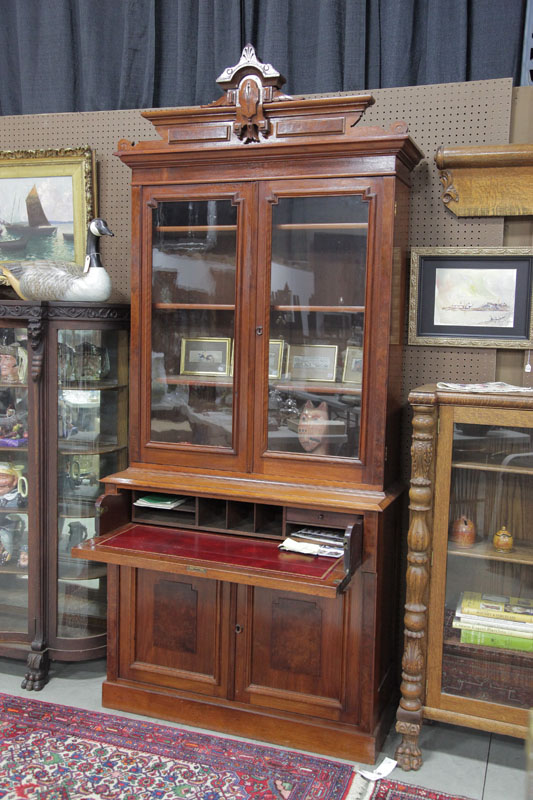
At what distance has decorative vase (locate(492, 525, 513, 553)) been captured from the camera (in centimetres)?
273

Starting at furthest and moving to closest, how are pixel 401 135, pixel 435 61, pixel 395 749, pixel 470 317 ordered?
pixel 435 61
pixel 470 317
pixel 395 749
pixel 401 135

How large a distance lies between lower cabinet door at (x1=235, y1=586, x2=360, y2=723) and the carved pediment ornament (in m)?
1.77

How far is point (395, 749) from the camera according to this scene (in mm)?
2854

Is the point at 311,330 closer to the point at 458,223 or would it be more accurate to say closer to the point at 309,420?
the point at 309,420

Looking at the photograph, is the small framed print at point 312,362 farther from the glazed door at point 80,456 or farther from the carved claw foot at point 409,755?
the carved claw foot at point 409,755

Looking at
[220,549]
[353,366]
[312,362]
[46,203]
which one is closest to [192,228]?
[312,362]

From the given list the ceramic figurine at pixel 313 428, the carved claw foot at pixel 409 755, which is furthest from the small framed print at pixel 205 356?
the carved claw foot at pixel 409 755

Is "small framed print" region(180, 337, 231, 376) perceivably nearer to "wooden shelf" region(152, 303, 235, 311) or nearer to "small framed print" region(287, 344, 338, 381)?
"wooden shelf" region(152, 303, 235, 311)

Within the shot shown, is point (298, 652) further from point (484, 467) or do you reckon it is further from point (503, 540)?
point (484, 467)

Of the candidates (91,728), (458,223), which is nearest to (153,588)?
(91,728)

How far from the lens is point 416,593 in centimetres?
273

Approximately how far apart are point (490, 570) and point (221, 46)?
273 cm

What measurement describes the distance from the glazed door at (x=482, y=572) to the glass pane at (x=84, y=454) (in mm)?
1553

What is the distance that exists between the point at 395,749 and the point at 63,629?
1.54 meters
